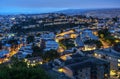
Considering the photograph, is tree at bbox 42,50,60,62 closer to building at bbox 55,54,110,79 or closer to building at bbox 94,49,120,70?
building at bbox 94,49,120,70

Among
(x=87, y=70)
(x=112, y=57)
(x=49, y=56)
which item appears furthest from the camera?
(x=49, y=56)

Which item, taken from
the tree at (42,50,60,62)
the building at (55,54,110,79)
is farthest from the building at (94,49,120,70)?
the tree at (42,50,60,62)

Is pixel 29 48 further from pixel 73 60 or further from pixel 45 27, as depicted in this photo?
pixel 45 27

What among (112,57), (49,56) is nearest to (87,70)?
(112,57)

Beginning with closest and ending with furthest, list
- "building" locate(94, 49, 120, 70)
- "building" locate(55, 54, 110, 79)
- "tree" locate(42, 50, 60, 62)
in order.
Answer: "building" locate(55, 54, 110, 79) < "building" locate(94, 49, 120, 70) < "tree" locate(42, 50, 60, 62)

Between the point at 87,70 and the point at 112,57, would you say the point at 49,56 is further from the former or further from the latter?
the point at 87,70

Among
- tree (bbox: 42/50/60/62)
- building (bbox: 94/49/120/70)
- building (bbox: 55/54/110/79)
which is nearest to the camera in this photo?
building (bbox: 55/54/110/79)

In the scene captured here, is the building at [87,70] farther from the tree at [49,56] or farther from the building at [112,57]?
the tree at [49,56]

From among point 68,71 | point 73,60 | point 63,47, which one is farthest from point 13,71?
point 63,47

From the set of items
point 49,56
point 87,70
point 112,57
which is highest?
point 87,70

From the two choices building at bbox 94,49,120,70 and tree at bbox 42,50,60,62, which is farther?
tree at bbox 42,50,60,62

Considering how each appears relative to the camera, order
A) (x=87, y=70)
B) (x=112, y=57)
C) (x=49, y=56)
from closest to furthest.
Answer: (x=87, y=70) < (x=112, y=57) < (x=49, y=56)
